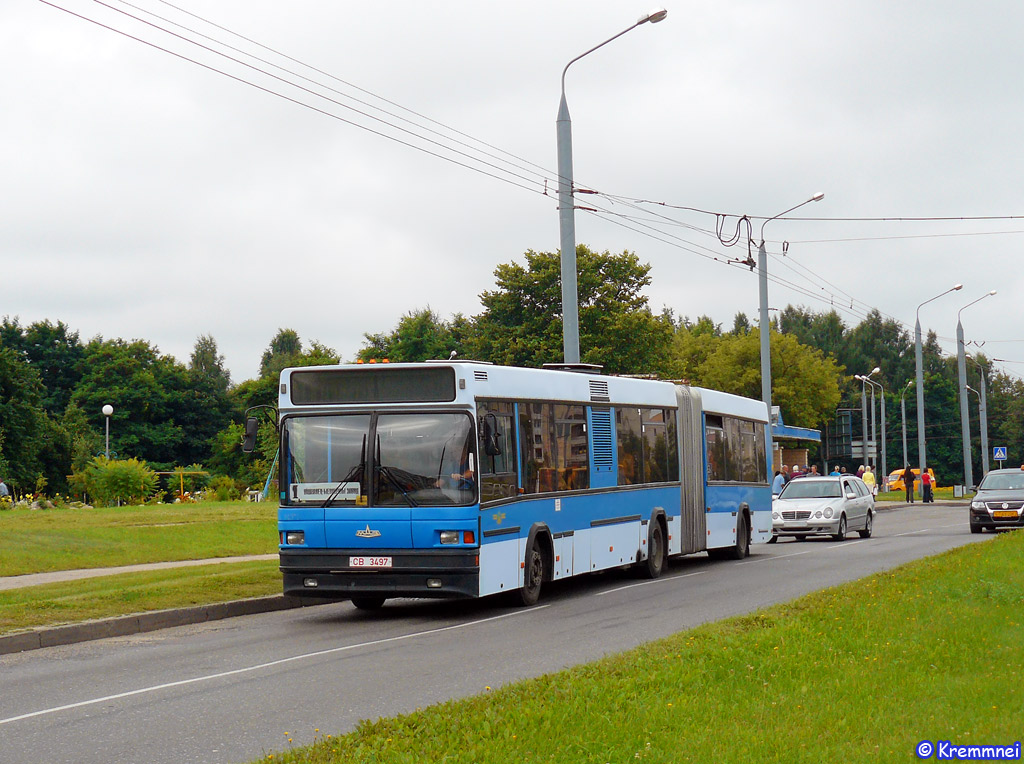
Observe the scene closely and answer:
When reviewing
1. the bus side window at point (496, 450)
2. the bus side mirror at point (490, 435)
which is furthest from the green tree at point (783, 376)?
the bus side mirror at point (490, 435)

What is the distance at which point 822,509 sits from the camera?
97.5 ft

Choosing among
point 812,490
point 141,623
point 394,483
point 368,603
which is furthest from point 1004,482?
point 141,623

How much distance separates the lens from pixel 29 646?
12.9 m

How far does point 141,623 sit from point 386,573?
2.80 m

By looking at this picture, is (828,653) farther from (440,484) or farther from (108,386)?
(108,386)

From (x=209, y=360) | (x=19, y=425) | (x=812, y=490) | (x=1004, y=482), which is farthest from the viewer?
(x=209, y=360)

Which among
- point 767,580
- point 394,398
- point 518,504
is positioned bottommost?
point 767,580

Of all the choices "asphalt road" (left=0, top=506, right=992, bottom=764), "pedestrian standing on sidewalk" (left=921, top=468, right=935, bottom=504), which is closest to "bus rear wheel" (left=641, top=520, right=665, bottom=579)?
"asphalt road" (left=0, top=506, right=992, bottom=764)

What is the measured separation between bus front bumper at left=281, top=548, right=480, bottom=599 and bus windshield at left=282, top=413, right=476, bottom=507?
1.86 ft

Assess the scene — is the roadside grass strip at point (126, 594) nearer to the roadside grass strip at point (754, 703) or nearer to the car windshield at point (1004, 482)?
the roadside grass strip at point (754, 703)

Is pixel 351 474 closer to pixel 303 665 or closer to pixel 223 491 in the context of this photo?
pixel 303 665

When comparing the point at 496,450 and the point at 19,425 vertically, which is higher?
the point at 19,425

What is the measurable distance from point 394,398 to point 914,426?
120 m

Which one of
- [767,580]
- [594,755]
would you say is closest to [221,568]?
[767,580]
